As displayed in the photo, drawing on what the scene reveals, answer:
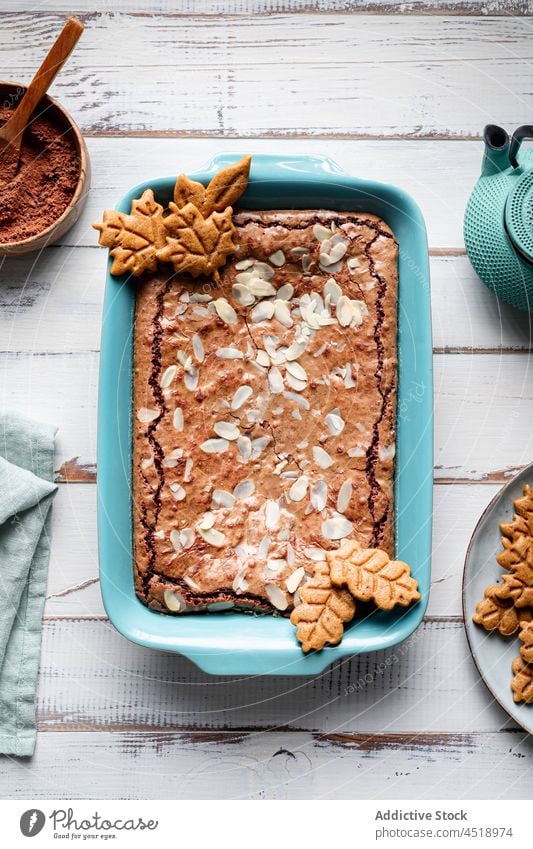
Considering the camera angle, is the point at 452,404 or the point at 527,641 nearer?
the point at 527,641

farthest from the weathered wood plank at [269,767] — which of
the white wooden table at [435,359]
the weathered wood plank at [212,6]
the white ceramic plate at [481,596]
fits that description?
the weathered wood plank at [212,6]

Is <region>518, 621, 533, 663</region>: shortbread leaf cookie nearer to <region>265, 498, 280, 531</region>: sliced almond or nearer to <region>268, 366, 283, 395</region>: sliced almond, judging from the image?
<region>265, 498, 280, 531</region>: sliced almond

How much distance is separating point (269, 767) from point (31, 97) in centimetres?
150

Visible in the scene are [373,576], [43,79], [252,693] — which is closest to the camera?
[373,576]

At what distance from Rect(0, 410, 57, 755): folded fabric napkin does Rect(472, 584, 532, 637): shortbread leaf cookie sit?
94cm

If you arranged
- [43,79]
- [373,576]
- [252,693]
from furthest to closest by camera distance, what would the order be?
[252,693], [43,79], [373,576]

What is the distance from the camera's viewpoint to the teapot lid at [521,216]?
1.52 metres

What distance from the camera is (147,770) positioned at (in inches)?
67.6

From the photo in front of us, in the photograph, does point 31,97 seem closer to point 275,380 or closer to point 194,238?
point 194,238

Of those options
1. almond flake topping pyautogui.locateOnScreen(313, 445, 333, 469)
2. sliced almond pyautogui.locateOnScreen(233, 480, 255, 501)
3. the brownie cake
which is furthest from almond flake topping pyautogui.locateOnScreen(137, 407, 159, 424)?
almond flake topping pyautogui.locateOnScreen(313, 445, 333, 469)

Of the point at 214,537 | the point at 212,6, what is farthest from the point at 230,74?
the point at 214,537

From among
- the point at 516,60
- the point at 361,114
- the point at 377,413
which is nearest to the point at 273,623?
the point at 377,413

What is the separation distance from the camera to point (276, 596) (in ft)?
5.08

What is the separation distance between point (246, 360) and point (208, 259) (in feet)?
0.70
